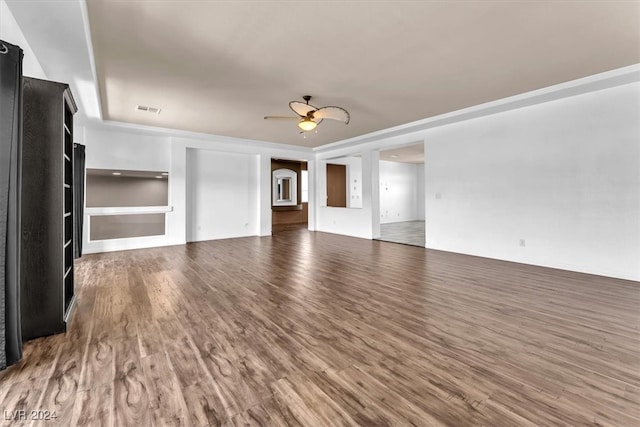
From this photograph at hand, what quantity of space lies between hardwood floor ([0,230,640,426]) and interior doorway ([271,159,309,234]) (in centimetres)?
746

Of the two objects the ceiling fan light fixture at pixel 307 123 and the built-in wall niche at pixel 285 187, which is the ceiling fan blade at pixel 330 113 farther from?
the built-in wall niche at pixel 285 187

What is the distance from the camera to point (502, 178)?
5.28 meters

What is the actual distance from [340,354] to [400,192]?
11560mm

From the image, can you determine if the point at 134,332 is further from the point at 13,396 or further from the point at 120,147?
the point at 120,147

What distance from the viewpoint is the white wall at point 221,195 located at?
25.5 feet

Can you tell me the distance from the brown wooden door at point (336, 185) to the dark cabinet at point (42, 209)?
8722 millimetres

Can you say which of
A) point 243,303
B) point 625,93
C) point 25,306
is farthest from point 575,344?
point 25,306

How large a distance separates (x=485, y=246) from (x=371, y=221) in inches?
124

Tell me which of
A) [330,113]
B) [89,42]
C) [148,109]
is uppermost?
[148,109]

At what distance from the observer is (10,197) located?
1.87m

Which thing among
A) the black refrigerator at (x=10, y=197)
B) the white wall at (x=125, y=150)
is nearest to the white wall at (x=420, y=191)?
the white wall at (x=125, y=150)

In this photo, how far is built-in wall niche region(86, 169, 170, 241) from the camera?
20.4 ft

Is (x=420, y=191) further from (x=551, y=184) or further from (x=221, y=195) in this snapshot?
(x=221, y=195)

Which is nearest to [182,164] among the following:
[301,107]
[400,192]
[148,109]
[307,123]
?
[148,109]
